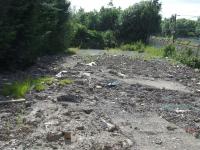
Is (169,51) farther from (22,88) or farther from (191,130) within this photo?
(191,130)

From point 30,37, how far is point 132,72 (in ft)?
13.9

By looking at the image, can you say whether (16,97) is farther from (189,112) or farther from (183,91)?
(183,91)

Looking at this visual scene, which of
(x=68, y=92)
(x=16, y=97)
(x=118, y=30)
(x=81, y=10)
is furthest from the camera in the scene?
(x=81, y=10)

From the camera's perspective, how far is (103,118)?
845cm

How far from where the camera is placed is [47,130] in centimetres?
719

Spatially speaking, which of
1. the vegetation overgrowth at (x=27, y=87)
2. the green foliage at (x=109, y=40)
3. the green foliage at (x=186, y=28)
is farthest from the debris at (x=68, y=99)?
the green foliage at (x=186, y=28)

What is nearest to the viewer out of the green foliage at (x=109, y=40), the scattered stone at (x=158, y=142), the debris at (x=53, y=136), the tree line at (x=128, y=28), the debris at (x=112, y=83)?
the debris at (x=53, y=136)

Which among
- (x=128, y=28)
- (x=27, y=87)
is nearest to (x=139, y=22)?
(x=128, y=28)

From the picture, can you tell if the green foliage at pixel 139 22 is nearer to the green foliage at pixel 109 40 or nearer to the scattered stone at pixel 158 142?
the green foliage at pixel 109 40

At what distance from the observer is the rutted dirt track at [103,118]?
270 inches

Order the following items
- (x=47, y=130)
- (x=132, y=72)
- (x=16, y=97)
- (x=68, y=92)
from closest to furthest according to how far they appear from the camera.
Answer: (x=47, y=130) < (x=16, y=97) < (x=68, y=92) < (x=132, y=72)

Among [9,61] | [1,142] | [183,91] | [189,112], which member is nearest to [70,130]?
[1,142]

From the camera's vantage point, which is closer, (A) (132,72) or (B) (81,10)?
(A) (132,72)

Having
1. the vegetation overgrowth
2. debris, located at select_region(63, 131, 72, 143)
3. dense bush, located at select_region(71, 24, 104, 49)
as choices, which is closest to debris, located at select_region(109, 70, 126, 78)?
the vegetation overgrowth
